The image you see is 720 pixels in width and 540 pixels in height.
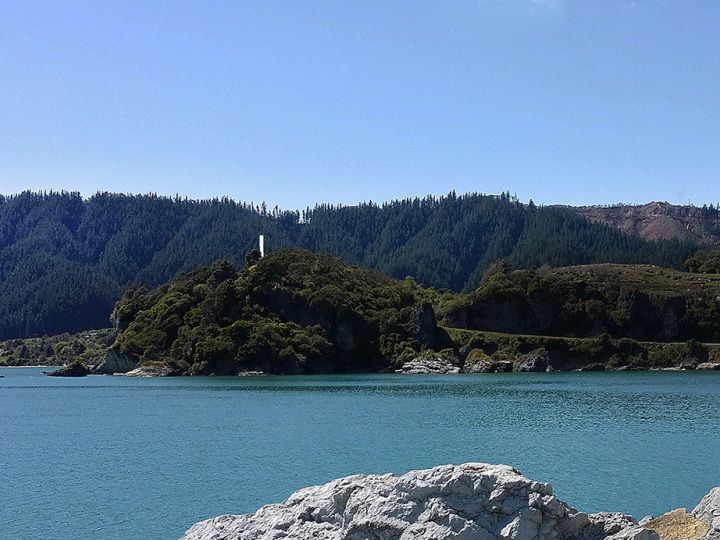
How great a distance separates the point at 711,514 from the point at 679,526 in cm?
77

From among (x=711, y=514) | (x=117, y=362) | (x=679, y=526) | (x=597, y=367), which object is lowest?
(x=597, y=367)

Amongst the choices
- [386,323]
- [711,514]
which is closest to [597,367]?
[386,323]

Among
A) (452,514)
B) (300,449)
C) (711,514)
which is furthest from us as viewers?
(300,449)

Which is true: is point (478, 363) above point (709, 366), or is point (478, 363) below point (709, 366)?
above

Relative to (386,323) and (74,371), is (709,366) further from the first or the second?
(74,371)

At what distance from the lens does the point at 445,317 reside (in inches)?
7111

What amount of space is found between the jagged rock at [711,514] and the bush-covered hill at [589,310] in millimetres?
158965

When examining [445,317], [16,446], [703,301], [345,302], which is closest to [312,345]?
[345,302]

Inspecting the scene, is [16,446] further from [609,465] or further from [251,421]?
[609,465]

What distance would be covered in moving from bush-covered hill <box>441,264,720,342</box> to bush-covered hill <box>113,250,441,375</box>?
16.3 m

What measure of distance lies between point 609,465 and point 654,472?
244 centimetres

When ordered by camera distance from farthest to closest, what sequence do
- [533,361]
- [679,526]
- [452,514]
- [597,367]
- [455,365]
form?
[597,367], [455,365], [533,361], [679,526], [452,514]

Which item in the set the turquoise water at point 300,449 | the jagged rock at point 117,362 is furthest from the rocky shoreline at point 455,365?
the turquoise water at point 300,449

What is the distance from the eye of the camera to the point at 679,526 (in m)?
19.2
